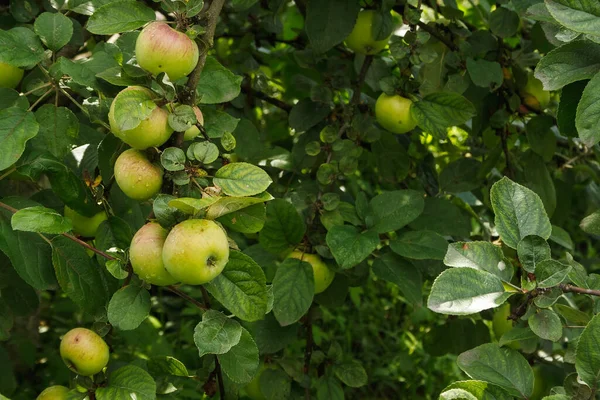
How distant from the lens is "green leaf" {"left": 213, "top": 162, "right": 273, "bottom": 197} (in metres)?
1.08

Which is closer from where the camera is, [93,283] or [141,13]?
[141,13]

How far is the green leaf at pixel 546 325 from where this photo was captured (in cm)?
113

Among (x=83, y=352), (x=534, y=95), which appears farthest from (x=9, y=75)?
(x=534, y=95)

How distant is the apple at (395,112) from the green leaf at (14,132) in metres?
0.73

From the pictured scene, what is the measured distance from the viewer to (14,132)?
1261 mm

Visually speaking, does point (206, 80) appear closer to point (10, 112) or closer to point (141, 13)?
point (141, 13)

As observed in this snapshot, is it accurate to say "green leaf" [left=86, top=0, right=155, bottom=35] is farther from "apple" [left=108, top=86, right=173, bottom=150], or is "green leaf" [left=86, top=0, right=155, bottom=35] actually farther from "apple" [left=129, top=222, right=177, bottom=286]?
"apple" [left=129, top=222, right=177, bottom=286]

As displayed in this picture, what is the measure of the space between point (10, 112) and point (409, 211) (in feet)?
2.58

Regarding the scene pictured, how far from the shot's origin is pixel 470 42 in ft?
6.27

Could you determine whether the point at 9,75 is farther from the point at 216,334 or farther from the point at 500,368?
the point at 500,368

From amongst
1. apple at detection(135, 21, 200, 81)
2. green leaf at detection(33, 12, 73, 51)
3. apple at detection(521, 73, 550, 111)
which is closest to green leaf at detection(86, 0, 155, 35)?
apple at detection(135, 21, 200, 81)

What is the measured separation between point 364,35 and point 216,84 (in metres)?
0.60

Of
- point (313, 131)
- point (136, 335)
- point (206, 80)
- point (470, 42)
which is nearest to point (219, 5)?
point (206, 80)

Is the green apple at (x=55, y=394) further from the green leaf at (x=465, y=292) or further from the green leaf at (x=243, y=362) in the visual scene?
the green leaf at (x=465, y=292)
